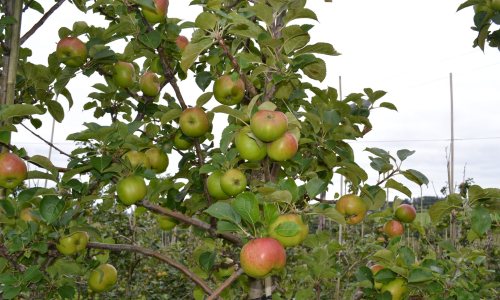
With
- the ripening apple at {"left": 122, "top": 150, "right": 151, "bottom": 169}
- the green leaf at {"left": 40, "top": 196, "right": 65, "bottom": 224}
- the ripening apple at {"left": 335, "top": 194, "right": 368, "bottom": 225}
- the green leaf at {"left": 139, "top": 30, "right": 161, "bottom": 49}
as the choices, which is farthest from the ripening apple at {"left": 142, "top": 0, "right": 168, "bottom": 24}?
the ripening apple at {"left": 335, "top": 194, "right": 368, "bottom": 225}

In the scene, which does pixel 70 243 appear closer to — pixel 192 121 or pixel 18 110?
pixel 18 110

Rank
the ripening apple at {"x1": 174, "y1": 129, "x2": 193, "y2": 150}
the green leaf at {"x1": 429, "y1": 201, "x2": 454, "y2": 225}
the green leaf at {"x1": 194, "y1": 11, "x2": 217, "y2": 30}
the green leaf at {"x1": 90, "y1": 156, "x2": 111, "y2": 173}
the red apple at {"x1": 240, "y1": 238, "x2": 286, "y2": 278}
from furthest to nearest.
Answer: the ripening apple at {"x1": 174, "y1": 129, "x2": 193, "y2": 150}
the green leaf at {"x1": 429, "y1": 201, "x2": 454, "y2": 225}
the green leaf at {"x1": 90, "y1": 156, "x2": 111, "y2": 173}
the green leaf at {"x1": 194, "y1": 11, "x2": 217, "y2": 30}
the red apple at {"x1": 240, "y1": 238, "x2": 286, "y2": 278}

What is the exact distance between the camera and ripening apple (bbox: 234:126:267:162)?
1.04 m

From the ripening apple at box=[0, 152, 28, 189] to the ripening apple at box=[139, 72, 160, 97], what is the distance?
23.9 inches

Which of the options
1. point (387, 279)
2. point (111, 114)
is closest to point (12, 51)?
point (111, 114)

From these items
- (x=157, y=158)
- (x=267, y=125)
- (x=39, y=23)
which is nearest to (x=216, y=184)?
(x=267, y=125)

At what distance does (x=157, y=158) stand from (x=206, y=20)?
74 cm

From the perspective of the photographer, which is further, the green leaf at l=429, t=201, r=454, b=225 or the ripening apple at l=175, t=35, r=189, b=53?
the ripening apple at l=175, t=35, r=189, b=53

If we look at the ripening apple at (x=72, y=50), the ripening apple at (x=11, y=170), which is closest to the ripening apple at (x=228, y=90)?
the ripening apple at (x=72, y=50)

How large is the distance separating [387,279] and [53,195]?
4.01 ft

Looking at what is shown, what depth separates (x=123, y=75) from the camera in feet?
5.28

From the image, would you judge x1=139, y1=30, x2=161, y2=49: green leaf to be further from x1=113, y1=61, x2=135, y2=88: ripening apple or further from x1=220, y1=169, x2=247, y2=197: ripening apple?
x1=220, y1=169, x2=247, y2=197: ripening apple

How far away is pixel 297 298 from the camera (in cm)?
163

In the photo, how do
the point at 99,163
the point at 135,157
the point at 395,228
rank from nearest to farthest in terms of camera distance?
the point at 99,163 → the point at 135,157 → the point at 395,228
